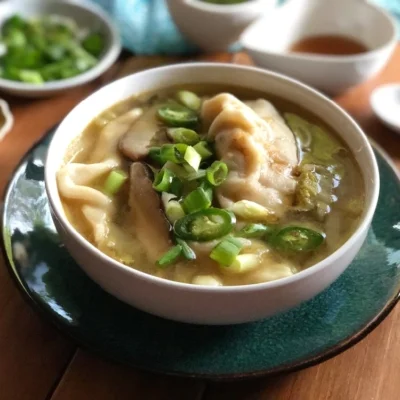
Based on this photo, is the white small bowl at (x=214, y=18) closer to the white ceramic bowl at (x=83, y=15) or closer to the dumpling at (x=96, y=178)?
the white ceramic bowl at (x=83, y=15)

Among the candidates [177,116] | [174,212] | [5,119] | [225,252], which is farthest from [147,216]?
[5,119]

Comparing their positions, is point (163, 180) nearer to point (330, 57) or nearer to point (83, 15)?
point (330, 57)

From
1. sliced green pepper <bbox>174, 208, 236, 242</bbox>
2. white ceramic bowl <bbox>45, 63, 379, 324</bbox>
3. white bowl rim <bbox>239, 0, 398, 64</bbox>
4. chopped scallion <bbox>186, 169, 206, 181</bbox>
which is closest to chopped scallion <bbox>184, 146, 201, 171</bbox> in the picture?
chopped scallion <bbox>186, 169, 206, 181</bbox>

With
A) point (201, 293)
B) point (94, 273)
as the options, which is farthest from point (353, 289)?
point (94, 273)

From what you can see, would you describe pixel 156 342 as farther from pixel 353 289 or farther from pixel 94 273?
pixel 353 289

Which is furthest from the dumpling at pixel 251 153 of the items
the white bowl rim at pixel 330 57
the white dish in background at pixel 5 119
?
the white dish in background at pixel 5 119
